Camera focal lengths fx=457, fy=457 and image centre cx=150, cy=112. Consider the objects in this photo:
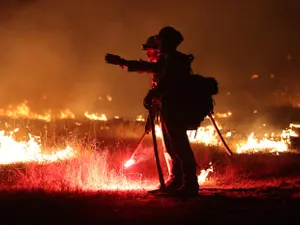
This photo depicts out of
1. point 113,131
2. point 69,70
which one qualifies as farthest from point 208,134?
point 69,70

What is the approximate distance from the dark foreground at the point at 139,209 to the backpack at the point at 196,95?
4.12 ft

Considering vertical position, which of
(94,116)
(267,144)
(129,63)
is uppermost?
(94,116)

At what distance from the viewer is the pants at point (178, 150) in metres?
6.83

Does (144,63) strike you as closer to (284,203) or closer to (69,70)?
(284,203)

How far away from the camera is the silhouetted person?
6801mm

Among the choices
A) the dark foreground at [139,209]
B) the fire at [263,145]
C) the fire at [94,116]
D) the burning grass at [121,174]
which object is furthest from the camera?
the fire at [94,116]

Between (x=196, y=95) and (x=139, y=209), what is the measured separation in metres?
2.19

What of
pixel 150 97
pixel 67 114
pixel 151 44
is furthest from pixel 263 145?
pixel 150 97

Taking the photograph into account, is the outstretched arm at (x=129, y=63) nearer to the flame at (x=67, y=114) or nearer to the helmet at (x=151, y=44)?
the helmet at (x=151, y=44)

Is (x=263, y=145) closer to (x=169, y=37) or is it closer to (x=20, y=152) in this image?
(x=20, y=152)

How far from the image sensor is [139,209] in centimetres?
530

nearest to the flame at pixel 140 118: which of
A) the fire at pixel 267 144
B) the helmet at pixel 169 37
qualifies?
the fire at pixel 267 144

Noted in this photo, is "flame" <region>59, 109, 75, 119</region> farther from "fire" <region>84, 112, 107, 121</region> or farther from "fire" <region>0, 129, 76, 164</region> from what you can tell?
"fire" <region>0, 129, 76, 164</region>

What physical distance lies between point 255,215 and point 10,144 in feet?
30.2
